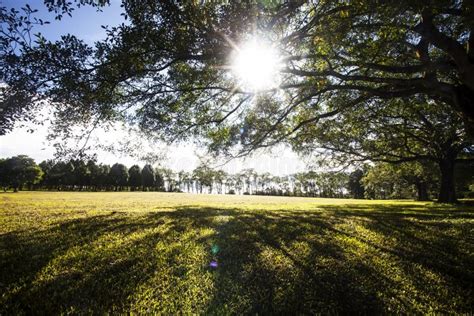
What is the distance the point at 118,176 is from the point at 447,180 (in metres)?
109

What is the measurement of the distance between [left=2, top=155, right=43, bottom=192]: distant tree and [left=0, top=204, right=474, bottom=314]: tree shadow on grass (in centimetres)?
9386

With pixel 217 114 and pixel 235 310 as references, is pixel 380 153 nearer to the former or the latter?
pixel 217 114

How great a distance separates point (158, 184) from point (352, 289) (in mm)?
126849

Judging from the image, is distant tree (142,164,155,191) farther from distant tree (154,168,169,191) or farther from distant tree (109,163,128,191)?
distant tree (109,163,128,191)

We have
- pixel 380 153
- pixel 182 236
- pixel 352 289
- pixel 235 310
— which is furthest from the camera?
pixel 380 153

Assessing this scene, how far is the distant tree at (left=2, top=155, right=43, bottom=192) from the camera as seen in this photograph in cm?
8031

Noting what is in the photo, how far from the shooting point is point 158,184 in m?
124

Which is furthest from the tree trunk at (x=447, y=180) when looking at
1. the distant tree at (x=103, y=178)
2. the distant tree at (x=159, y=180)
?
the distant tree at (x=103, y=178)

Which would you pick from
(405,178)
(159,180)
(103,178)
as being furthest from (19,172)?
(405,178)

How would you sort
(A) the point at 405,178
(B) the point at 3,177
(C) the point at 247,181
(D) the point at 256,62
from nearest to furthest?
(D) the point at 256,62
(A) the point at 405,178
(B) the point at 3,177
(C) the point at 247,181

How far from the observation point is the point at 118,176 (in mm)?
107125

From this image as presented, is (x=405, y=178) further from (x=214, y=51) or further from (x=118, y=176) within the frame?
(x=118, y=176)

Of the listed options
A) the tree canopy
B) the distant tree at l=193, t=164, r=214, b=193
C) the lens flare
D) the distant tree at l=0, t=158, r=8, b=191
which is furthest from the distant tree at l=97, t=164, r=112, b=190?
the lens flare

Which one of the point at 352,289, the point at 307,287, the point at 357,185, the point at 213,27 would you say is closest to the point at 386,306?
the point at 352,289
